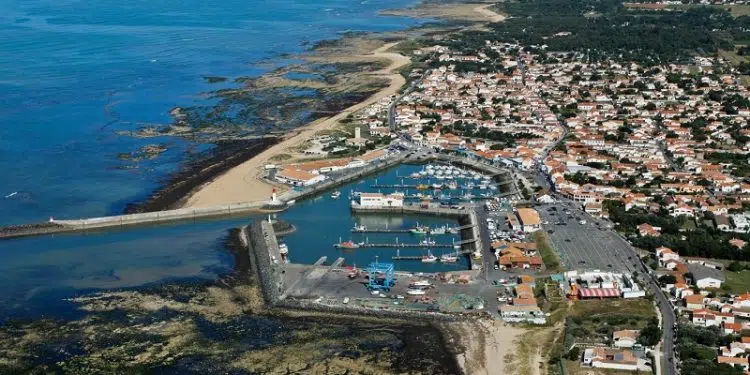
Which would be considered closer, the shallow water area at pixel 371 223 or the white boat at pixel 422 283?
the white boat at pixel 422 283

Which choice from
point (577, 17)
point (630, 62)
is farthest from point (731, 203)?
point (577, 17)

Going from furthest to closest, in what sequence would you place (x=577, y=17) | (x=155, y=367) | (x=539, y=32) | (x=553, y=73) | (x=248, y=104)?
(x=577, y=17) < (x=539, y=32) < (x=553, y=73) < (x=248, y=104) < (x=155, y=367)

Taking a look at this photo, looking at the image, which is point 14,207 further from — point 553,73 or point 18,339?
point 553,73

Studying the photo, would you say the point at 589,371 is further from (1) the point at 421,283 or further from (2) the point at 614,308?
(1) the point at 421,283

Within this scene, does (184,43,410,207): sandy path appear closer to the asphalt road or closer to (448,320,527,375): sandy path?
the asphalt road

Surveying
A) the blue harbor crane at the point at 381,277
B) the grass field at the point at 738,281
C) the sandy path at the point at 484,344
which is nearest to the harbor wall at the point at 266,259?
the blue harbor crane at the point at 381,277

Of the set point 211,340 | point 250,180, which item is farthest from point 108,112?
point 211,340

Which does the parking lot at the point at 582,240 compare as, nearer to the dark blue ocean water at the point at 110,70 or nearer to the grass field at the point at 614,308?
the grass field at the point at 614,308
